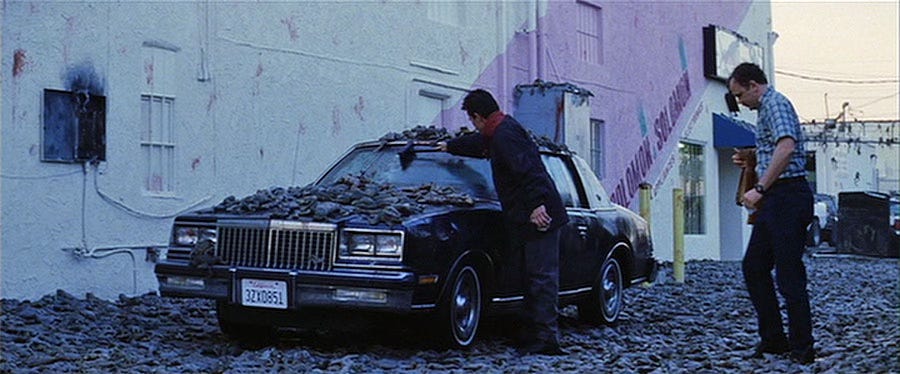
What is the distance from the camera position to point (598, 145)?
18281 mm

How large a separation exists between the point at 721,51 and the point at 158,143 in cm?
1477

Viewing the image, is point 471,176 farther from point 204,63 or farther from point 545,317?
point 204,63

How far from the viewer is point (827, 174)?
52.3 metres

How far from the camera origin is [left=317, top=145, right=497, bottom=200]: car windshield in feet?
26.2

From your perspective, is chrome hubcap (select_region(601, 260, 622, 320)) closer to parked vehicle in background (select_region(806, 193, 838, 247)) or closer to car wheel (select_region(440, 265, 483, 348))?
car wheel (select_region(440, 265, 483, 348))

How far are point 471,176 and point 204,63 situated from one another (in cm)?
385

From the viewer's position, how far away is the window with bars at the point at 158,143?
34.1 feet

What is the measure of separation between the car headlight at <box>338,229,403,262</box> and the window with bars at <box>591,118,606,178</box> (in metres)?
11.4

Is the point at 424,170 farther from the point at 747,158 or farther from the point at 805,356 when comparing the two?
the point at 805,356

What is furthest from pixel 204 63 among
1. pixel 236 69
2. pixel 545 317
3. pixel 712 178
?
pixel 712 178

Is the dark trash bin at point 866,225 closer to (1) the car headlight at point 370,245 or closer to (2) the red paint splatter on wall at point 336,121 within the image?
(2) the red paint splatter on wall at point 336,121

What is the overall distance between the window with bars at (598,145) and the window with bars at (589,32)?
3.32ft

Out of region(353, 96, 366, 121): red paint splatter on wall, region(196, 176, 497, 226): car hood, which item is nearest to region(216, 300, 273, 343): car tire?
region(196, 176, 497, 226): car hood

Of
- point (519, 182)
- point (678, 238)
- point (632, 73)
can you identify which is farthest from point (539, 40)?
point (519, 182)
